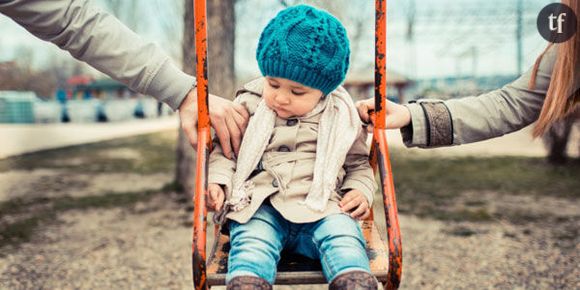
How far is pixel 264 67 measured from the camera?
1762 millimetres

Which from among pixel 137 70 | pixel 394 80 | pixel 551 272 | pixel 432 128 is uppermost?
pixel 137 70

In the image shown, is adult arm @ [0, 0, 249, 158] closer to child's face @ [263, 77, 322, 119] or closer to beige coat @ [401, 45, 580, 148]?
child's face @ [263, 77, 322, 119]

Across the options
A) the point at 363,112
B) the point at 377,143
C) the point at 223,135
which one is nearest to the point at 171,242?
the point at 223,135

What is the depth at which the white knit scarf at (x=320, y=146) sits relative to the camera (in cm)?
179

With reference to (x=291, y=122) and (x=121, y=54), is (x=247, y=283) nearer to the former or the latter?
(x=291, y=122)

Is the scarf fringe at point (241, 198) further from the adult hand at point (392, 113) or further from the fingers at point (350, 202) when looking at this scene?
the adult hand at point (392, 113)

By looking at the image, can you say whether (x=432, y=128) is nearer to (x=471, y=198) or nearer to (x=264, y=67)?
(x=264, y=67)

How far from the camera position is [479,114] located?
6.57 ft

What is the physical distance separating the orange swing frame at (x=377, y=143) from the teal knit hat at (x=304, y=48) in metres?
0.13

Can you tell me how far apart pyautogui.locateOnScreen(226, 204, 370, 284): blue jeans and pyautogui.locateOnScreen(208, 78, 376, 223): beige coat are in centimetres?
4

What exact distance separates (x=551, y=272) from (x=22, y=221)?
4588 mm

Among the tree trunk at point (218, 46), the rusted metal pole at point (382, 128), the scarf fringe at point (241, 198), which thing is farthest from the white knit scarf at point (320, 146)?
the tree trunk at point (218, 46)

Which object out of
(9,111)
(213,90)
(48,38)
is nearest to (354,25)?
(213,90)

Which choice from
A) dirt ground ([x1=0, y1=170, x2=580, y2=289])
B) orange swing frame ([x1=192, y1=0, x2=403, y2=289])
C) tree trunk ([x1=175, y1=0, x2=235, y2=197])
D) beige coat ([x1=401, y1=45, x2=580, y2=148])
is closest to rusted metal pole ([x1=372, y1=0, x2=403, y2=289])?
orange swing frame ([x1=192, y1=0, x2=403, y2=289])
